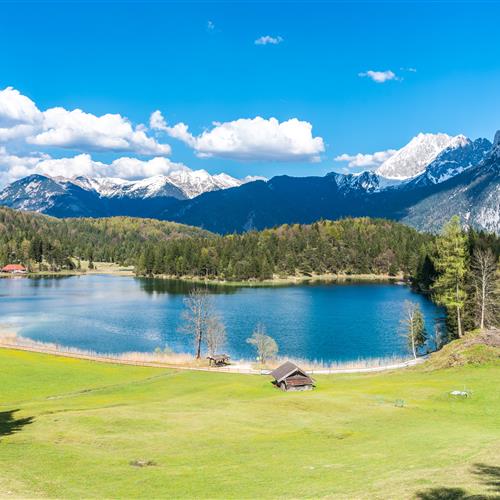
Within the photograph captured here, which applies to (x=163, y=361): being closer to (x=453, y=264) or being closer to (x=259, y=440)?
(x=453, y=264)

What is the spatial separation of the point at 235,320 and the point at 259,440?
93758 millimetres

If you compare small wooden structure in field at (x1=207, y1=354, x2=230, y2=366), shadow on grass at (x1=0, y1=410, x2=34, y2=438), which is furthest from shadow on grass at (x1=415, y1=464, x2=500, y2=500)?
small wooden structure in field at (x1=207, y1=354, x2=230, y2=366)

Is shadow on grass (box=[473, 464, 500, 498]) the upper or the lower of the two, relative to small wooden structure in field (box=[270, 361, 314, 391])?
upper

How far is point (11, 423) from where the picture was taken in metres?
38.8

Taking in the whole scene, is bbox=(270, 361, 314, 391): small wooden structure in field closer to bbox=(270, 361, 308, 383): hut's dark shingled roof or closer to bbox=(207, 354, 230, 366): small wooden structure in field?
bbox=(270, 361, 308, 383): hut's dark shingled roof

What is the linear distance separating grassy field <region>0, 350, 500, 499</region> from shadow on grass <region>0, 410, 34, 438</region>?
222 millimetres

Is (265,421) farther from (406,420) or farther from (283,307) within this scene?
(283,307)

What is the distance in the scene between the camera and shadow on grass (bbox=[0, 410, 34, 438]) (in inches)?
1407

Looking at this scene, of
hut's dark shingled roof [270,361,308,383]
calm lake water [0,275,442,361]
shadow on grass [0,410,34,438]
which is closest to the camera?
shadow on grass [0,410,34,438]

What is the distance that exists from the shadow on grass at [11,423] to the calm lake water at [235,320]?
2068 inches

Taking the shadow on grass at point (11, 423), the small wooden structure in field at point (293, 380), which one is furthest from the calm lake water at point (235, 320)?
the shadow on grass at point (11, 423)

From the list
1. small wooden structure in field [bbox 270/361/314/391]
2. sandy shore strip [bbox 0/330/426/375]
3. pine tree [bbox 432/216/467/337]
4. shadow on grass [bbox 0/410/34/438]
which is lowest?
sandy shore strip [bbox 0/330/426/375]

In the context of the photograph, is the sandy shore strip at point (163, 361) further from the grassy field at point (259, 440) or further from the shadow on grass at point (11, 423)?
the shadow on grass at point (11, 423)

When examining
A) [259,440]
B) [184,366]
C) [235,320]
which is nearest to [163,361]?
[184,366]
